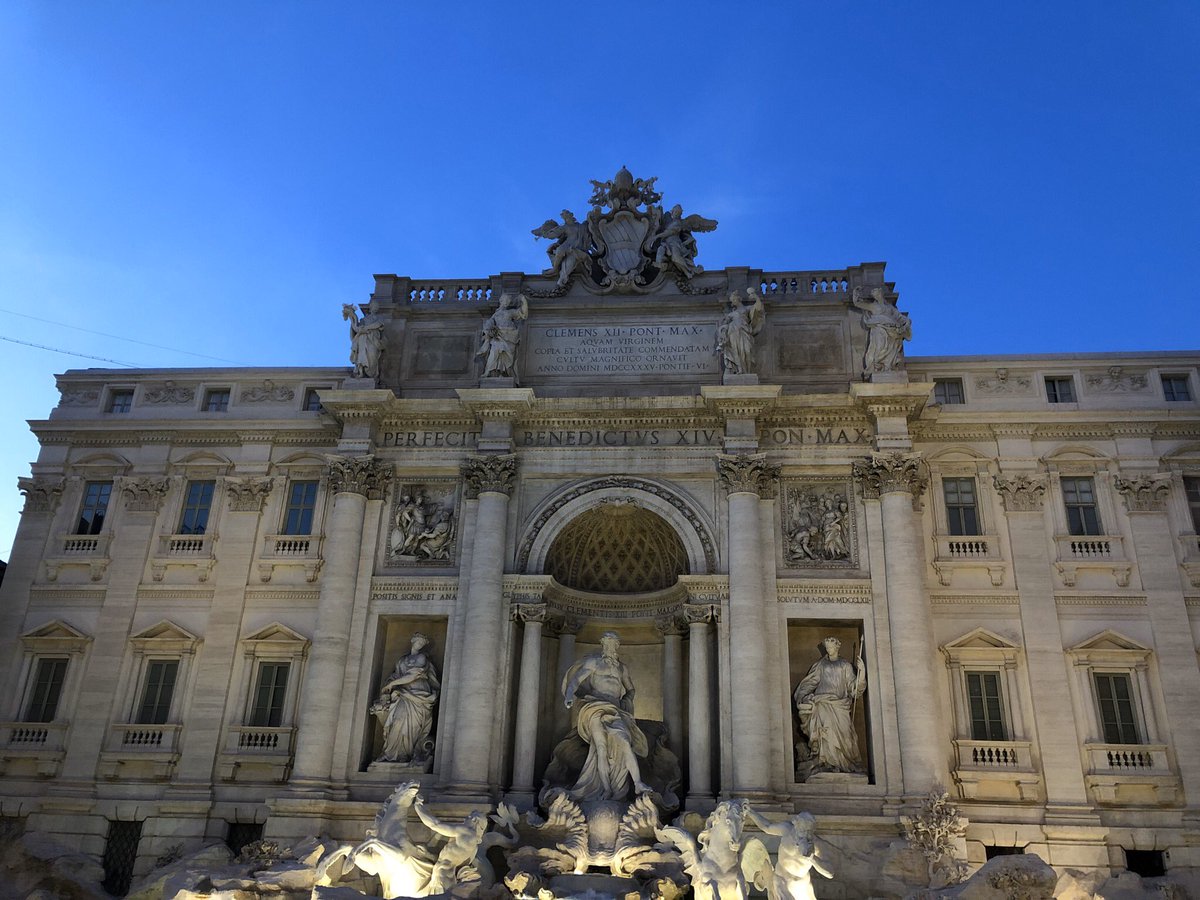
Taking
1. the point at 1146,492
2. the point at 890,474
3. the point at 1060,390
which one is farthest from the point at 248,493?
the point at 1146,492

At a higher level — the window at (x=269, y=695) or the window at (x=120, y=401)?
the window at (x=120, y=401)

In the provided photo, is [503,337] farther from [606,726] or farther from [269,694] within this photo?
[269,694]

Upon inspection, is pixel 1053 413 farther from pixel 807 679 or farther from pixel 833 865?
pixel 833 865

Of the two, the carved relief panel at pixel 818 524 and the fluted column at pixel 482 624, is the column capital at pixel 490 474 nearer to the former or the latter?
the fluted column at pixel 482 624

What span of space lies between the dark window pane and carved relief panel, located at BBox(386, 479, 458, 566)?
29.2ft

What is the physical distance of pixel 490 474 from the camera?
79.1 ft

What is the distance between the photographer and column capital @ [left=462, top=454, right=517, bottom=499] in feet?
78.9

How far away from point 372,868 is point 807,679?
10.1m

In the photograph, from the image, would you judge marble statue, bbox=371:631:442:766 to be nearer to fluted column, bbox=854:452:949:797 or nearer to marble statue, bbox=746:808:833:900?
marble statue, bbox=746:808:833:900

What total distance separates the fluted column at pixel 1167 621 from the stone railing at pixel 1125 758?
0.39m

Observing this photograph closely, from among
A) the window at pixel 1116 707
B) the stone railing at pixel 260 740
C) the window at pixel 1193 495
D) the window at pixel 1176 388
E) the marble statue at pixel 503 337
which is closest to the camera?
the window at pixel 1116 707

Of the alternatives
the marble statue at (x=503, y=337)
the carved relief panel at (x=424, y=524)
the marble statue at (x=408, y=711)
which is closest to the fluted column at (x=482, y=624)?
the carved relief panel at (x=424, y=524)

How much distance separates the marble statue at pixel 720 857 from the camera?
17000 mm

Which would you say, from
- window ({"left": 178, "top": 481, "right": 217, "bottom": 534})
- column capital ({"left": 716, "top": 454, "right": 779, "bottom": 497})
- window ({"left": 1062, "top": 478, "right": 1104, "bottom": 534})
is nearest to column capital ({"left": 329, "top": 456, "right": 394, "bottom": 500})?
window ({"left": 178, "top": 481, "right": 217, "bottom": 534})
